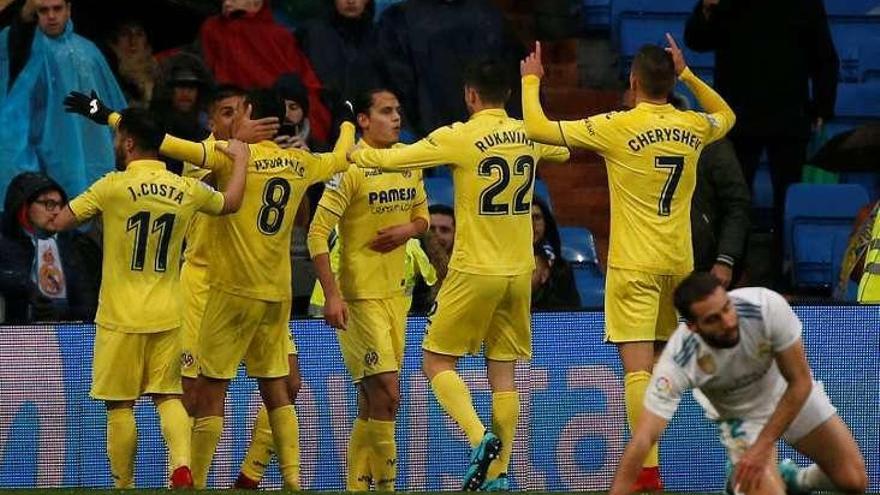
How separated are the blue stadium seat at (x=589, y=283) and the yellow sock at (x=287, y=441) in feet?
12.1

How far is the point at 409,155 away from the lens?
1344 cm

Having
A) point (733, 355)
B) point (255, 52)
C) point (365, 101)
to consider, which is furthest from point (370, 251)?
point (255, 52)

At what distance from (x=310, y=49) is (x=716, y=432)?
4.46m

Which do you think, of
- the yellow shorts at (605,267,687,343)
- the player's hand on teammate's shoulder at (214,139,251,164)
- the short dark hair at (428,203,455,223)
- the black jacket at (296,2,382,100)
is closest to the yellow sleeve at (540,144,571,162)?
the yellow shorts at (605,267,687,343)

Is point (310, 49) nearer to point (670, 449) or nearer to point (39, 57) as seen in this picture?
point (39, 57)

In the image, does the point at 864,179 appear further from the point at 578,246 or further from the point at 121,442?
the point at 121,442

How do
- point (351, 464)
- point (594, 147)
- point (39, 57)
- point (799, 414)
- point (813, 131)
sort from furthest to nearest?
point (813, 131) < point (39, 57) < point (351, 464) < point (594, 147) < point (799, 414)

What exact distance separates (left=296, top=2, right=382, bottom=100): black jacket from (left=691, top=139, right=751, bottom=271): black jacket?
10.0 feet

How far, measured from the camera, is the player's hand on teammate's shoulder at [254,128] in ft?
45.2

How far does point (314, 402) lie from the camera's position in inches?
591

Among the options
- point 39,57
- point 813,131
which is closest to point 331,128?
point 39,57

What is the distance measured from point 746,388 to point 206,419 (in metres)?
3.49

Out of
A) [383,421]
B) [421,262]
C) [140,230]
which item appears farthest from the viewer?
[421,262]

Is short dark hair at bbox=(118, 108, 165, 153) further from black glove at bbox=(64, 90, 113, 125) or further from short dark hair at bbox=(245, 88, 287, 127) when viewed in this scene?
short dark hair at bbox=(245, 88, 287, 127)
